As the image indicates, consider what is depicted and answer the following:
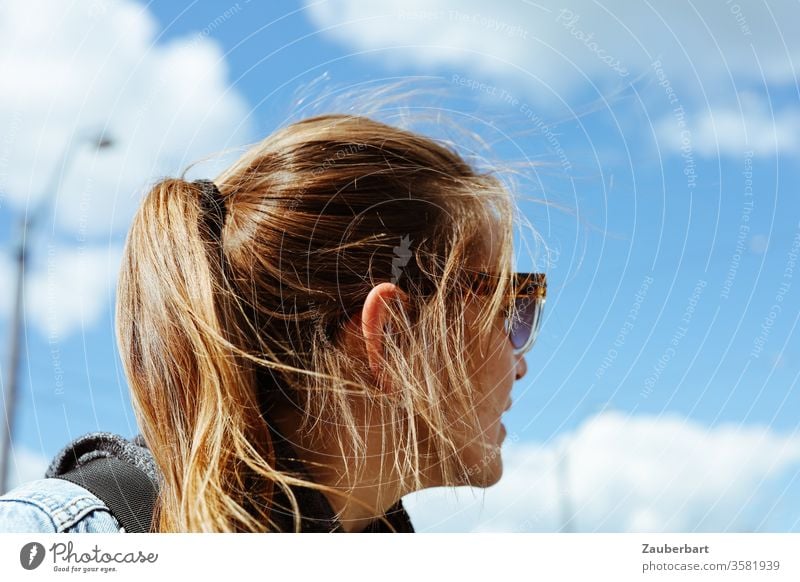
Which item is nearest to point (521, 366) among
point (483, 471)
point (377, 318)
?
point (483, 471)

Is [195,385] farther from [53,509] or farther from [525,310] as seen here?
[525,310]

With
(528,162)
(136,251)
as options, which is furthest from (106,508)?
(528,162)

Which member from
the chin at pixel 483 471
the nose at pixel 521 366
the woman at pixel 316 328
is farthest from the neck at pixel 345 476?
the nose at pixel 521 366

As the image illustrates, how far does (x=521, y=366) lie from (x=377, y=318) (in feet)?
1.04

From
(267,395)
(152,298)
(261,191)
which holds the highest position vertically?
(261,191)

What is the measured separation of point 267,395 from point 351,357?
0.46ft

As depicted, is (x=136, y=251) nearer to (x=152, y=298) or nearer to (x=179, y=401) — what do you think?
(x=152, y=298)

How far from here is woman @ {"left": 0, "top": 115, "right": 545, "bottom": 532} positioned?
1.07 m

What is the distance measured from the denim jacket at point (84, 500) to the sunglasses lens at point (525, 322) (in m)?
0.42

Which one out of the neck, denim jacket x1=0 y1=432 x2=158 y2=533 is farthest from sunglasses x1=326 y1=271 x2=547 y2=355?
denim jacket x1=0 y1=432 x2=158 y2=533

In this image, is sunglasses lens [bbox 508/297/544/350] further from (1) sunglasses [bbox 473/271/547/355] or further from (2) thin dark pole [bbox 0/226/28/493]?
(2) thin dark pole [bbox 0/226/28/493]

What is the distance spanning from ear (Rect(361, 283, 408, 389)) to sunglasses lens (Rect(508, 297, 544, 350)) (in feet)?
0.75

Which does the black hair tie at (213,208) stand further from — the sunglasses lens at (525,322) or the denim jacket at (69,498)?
the sunglasses lens at (525,322)

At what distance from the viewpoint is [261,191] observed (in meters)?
1.13
